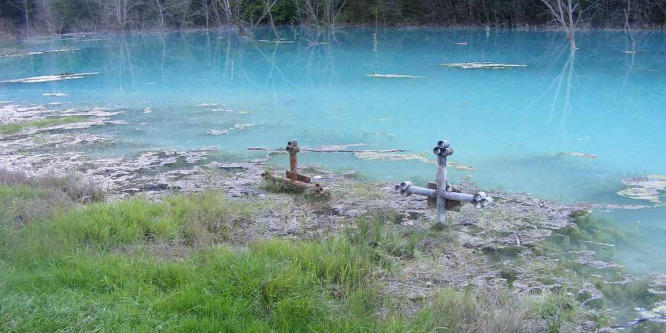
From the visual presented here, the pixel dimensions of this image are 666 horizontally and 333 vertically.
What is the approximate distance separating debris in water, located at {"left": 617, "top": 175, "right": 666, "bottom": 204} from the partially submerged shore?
29.8 inches

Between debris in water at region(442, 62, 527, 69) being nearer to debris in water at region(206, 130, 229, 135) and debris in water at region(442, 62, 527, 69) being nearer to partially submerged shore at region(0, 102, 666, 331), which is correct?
debris in water at region(206, 130, 229, 135)

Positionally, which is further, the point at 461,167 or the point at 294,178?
the point at 461,167

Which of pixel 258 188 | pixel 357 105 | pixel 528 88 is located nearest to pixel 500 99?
pixel 528 88

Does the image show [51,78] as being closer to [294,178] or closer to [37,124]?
[37,124]

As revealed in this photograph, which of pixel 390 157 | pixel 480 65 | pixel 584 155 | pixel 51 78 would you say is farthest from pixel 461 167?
pixel 51 78

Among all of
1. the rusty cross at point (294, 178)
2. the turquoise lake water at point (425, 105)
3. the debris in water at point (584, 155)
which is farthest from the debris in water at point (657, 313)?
the debris in water at point (584, 155)

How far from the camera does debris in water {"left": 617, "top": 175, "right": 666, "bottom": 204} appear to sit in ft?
19.1

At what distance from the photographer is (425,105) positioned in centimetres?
1070

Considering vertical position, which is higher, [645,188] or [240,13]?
[240,13]

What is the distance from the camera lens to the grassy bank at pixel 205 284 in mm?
3029

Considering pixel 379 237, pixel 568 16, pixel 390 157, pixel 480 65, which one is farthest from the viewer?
pixel 568 16

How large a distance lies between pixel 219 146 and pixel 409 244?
427 cm

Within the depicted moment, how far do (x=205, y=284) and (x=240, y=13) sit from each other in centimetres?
2966

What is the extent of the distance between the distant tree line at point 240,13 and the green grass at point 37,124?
682 inches
